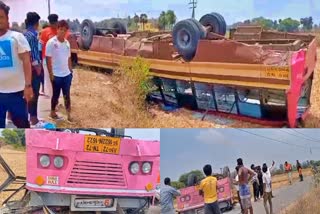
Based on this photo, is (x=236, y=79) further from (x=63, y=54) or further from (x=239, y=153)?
(x=63, y=54)

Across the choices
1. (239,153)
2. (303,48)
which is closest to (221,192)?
(239,153)

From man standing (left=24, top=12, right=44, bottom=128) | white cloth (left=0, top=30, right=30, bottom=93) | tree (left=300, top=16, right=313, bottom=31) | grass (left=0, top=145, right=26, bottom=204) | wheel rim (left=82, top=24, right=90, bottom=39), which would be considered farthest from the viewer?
tree (left=300, top=16, right=313, bottom=31)

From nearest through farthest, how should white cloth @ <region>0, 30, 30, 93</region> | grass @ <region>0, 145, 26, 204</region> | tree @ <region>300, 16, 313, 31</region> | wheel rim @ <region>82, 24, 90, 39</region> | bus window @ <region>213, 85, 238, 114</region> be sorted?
white cloth @ <region>0, 30, 30, 93</region>, grass @ <region>0, 145, 26, 204</region>, bus window @ <region>213, 85, 238, 114</region>, wheel rim @ <region>82, 24, 90, 39</region>, tree @ <region>300, 16, 313, 31</region>

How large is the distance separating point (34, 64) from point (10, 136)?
0.50 metres

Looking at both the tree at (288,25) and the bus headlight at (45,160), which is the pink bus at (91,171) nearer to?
the bus headlight at (45,160)

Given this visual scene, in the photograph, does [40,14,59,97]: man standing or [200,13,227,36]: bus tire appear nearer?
[40,14,59,97]: man standing

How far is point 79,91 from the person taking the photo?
4.07 metres

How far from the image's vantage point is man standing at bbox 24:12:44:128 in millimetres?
3727

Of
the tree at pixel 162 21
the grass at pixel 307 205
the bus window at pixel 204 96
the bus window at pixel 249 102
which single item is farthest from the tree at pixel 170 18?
the grass at pixel 307 205

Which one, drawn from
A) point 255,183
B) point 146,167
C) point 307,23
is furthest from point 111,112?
point 307,23

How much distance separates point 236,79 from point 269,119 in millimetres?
383

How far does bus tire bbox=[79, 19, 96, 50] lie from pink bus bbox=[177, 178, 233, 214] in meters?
1.34

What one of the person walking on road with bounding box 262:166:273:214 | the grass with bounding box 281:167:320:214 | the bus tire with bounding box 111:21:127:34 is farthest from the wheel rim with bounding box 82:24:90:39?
the grass with bounding box 281:167:320:214

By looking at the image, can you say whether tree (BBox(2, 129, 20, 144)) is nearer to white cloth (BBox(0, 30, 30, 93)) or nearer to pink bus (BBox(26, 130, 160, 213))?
pink bus (BBox(26, 130, 160, 213))
